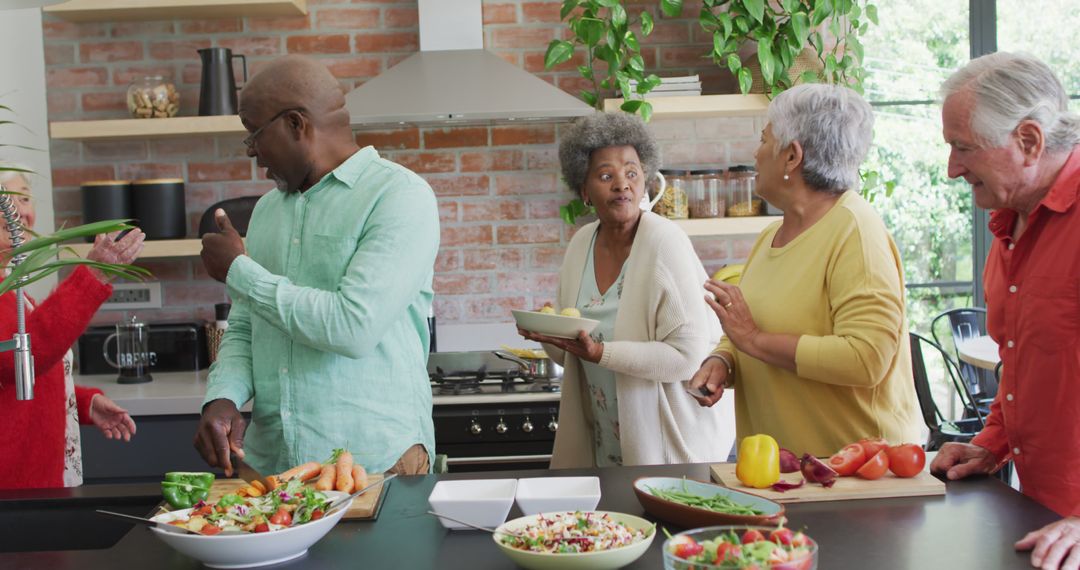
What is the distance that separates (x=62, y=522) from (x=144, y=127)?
209cm

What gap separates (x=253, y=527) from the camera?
1507mm

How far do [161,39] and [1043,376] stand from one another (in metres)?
3.33

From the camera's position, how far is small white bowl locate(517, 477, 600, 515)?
1.62m

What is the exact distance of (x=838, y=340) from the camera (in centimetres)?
192

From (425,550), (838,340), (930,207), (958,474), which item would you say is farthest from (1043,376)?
(930,207)

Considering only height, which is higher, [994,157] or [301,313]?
[994,157]

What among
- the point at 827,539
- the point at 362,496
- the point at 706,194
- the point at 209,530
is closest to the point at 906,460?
the point at 827,539

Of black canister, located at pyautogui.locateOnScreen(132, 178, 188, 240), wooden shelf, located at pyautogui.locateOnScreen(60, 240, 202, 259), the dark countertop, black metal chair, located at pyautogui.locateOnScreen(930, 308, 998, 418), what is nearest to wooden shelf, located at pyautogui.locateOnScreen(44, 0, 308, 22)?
black canister, located at pyautogui.locateOnScreen(132, 178, 188, 240)

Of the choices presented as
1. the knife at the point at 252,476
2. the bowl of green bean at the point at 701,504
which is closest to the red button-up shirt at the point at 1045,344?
the bowl of green bean at the point at 701,504

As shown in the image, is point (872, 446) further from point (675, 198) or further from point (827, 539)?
point (675, 198)

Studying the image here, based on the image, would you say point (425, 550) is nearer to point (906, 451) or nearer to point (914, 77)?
point (906, 451)

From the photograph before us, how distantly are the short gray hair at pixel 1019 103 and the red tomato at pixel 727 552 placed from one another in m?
Answer: 0.91

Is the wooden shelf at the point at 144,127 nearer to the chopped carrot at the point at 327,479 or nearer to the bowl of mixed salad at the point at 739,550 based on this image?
the chopped carrot at the point at 327,479

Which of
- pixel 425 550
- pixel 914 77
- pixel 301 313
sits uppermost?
pixel 914 77
